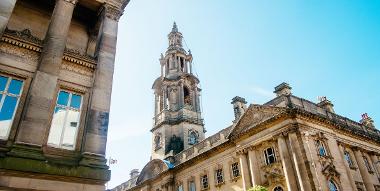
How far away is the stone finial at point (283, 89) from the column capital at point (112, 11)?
59.2 ft

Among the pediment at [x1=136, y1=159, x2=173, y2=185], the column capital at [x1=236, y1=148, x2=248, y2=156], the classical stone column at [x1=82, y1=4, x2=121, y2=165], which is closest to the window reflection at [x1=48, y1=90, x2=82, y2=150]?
the classical stone column at [x1=82, y1=4, x2=121, y2=165]

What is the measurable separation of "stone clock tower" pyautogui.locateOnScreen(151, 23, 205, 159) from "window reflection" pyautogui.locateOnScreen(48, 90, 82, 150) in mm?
28396

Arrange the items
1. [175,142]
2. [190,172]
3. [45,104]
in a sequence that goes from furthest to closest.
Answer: [175,142]
[190,172]
[45,104]

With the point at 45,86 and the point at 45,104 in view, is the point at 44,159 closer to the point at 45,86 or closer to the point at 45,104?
the point at 45,104

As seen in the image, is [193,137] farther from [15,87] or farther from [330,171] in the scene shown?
[15,87]

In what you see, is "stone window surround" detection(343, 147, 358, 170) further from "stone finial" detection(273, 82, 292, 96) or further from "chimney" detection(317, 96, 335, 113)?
"stone finial" detection(273, 82, 292, 96)

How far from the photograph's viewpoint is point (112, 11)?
11.3 m

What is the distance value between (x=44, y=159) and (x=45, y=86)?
86.1 inches

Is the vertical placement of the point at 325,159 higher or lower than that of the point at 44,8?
lower

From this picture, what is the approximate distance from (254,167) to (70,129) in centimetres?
1931

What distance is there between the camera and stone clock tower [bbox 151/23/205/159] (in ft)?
132

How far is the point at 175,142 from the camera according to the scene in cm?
4000

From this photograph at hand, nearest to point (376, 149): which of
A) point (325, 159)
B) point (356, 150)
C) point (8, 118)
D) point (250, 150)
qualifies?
point (356, 150)

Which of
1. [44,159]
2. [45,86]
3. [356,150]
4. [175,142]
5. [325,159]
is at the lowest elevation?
[44,159]
